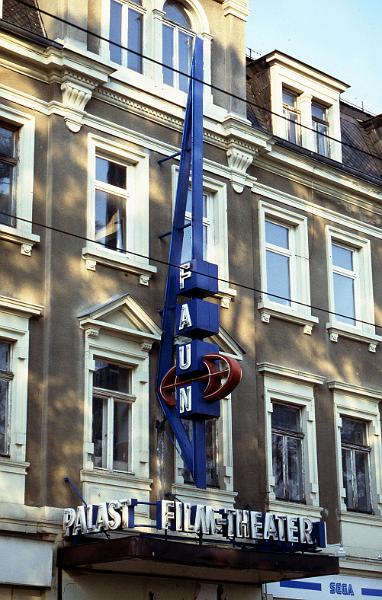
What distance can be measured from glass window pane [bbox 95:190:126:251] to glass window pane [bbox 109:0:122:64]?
2.78m

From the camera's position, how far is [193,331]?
2178 centimetres

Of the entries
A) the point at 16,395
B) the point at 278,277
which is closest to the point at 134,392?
the point at 16,395

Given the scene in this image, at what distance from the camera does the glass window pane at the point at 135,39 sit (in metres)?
24.0

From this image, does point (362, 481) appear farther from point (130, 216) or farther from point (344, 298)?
point (130, 216)

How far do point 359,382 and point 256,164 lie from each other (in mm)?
5107

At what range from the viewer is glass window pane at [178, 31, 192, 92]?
24.8 meters

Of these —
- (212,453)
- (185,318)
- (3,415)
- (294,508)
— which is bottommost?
(294,508)

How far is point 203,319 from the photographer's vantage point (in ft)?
71.7

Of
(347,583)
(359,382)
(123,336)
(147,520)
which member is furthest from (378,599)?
(123,336)

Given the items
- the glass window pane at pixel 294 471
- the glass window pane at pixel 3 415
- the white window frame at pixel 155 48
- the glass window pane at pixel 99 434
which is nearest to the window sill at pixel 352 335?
the glass window pane at pixel 294 471

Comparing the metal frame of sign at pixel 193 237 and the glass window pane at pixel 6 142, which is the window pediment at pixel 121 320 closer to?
the metal frame of sign at pixel 193 237

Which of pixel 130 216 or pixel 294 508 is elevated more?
pixel 130 216

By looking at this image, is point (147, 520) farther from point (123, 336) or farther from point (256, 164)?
point (256, 164)

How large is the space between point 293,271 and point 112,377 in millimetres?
5919
